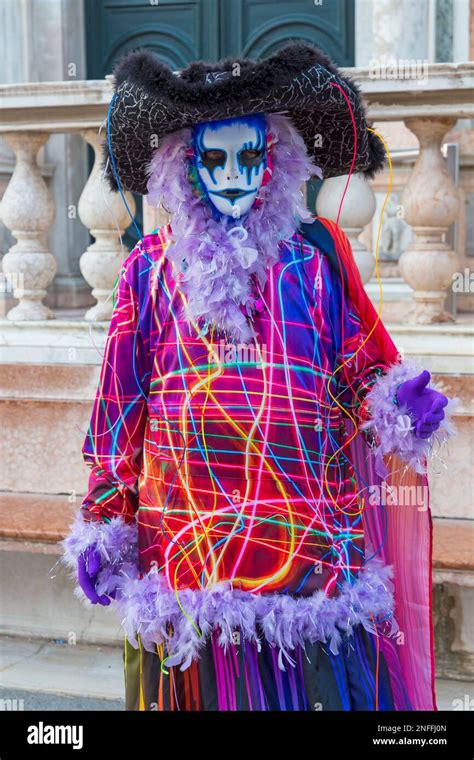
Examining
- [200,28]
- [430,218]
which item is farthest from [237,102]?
[200,28]

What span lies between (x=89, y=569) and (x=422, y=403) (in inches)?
31.6

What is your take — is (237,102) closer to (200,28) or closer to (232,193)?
(232,193)

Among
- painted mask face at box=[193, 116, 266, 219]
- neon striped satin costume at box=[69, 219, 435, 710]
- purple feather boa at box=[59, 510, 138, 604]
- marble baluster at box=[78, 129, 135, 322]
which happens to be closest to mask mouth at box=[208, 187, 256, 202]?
painted mask face at box=[193, 116, 266, 219]

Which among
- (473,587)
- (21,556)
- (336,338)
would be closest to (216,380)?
(336,338)

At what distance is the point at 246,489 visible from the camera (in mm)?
2240

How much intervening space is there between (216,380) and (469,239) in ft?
13.4

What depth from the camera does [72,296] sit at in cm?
651

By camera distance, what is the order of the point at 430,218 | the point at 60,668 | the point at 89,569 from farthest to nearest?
the point at 60,668 < the point at 430,218 < the point at 89,569

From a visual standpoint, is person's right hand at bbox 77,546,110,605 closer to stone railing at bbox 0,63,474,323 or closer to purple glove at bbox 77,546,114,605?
purple glove at bbox 77,546,114,605

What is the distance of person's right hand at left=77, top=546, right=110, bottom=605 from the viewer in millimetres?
2250

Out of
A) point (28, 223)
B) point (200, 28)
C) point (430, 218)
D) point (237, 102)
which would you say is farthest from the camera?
point (200, 28)

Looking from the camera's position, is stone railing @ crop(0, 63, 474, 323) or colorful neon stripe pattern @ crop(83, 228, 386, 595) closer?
colorful neon stripe pattern @ crop(83, 228, 386, 595)

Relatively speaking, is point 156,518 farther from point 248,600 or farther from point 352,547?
point 352,547

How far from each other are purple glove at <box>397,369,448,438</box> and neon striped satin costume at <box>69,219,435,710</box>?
123mm
